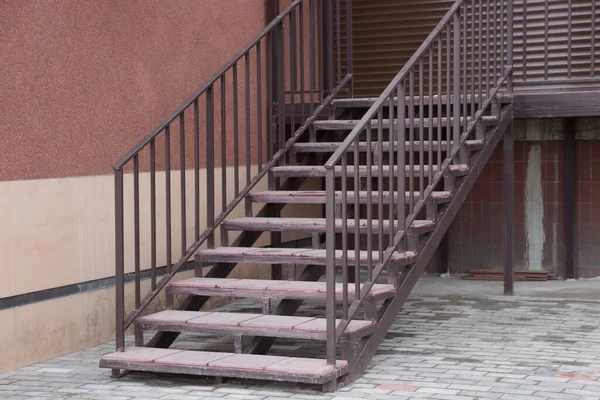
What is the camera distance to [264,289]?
5715 mm

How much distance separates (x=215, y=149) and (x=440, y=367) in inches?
107

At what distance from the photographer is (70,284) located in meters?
5.98

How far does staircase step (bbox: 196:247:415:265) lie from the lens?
19.2 feet

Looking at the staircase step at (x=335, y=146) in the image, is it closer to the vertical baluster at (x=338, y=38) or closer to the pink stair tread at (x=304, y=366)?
the vertical baluster at (x=338, y=38)

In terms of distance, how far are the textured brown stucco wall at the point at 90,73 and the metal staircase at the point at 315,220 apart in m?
0.25

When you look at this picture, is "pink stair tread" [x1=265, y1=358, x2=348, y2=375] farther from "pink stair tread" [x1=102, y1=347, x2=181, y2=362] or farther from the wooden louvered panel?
the wooden louvered panel

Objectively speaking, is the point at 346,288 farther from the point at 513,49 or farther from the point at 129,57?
the point at 513,49

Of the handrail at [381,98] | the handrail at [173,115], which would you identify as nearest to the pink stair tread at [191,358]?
the handrail at [173,115]

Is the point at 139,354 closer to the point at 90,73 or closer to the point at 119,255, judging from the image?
the point at 119,255

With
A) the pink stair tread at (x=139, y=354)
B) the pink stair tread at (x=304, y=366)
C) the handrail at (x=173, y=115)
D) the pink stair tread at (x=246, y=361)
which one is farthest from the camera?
the handrail at (x=173, y=115)

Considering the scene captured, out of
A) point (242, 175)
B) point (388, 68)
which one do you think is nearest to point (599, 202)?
point (388, 68)

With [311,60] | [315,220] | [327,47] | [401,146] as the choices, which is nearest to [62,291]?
[315,220]

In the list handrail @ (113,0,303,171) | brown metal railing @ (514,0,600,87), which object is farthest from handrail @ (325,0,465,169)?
brown metal railing @ (514,0,600,87)

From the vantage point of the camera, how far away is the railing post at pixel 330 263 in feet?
16.5
